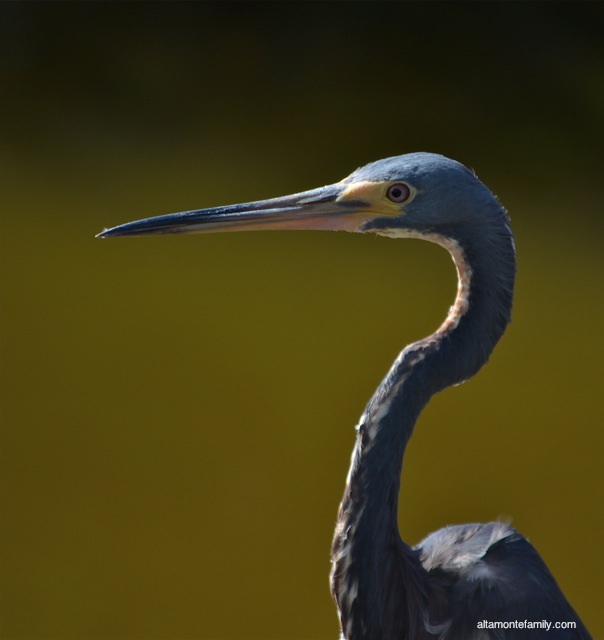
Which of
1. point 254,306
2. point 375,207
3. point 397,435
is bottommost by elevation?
point 397,435

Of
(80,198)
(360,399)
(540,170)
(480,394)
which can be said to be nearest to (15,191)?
(80,198)

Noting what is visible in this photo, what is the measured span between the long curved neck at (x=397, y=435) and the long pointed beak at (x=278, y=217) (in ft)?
0.44

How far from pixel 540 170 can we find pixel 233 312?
5.96 feet

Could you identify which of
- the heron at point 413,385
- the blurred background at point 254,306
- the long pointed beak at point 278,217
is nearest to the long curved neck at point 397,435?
the heron at point 413,385

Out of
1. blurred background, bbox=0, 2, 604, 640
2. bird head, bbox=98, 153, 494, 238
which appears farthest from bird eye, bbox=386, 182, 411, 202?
blurred background, bbox=0, 2, 604, 640

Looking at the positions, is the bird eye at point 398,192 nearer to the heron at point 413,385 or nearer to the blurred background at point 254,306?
the heron at point 413,385

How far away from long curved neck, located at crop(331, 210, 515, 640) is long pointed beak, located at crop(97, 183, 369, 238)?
0.44 feet

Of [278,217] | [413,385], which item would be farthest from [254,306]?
[413,385]

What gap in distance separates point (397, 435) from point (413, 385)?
3.1 inches

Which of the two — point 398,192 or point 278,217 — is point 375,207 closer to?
point 398,192

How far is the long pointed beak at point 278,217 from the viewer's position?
64.1 inches

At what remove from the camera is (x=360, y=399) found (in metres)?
3.35

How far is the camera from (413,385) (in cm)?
153

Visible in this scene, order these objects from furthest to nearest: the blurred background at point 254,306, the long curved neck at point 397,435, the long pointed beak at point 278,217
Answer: the blurred background at point 254,306, the long pointed beak at point 278,217, the long curved neck at point 397,435
